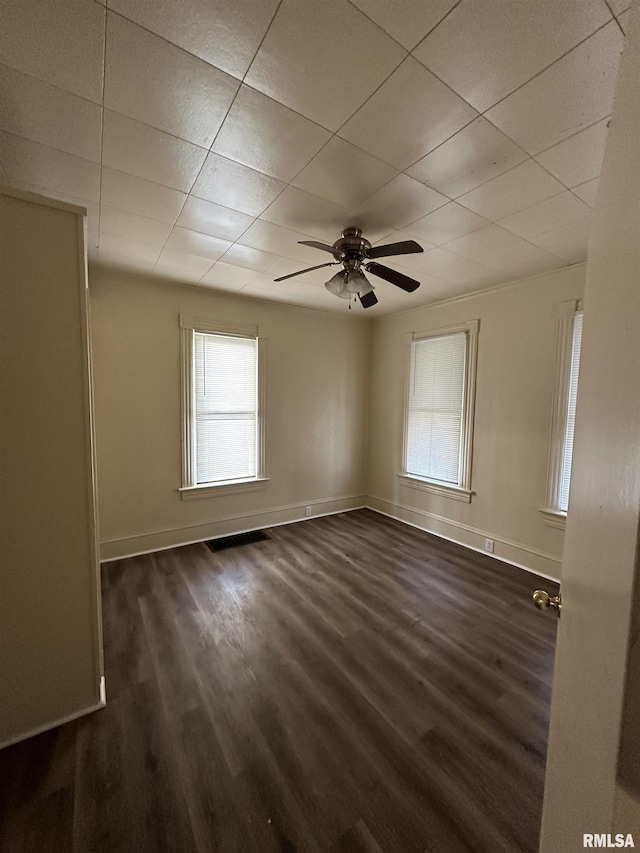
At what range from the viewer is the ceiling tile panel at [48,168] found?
157 centimetres

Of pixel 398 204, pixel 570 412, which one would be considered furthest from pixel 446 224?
pixel 570 412

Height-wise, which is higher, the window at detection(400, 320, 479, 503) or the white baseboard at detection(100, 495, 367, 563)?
the window at detection(400, 320, 479, 503)

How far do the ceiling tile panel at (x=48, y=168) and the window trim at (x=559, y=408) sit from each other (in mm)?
3489

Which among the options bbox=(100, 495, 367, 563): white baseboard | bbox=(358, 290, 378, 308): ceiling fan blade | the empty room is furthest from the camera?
bbox=(100, 495, 367, 563): white baseboard

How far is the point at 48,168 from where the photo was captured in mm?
1709

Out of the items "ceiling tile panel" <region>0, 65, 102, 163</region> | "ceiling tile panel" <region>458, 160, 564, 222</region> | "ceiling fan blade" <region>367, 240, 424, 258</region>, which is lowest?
"ceiling fan blade" <region>367, 240, 424, 258</region>

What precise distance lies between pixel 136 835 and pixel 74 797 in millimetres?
320

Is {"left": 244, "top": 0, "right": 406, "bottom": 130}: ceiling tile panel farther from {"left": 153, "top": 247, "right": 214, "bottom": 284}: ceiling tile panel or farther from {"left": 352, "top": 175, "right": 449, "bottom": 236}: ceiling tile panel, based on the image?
{"left": 153, "top": 247, "right": 214, "bottom": 284}: ceiling tile panel

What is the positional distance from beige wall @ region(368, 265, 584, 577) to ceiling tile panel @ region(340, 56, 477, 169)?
6.97 ft

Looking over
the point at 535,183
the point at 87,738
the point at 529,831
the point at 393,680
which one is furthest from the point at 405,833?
the point at 535,183

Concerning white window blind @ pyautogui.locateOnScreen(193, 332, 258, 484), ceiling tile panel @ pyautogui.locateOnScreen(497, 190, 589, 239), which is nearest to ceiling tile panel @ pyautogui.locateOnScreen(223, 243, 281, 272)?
white window blind @ pyautogui.locateOnScreen(193, 332, 258, 484)

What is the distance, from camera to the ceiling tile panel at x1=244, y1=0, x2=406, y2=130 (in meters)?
1.03

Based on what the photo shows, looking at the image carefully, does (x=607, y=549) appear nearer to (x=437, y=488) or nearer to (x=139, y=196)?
(x=139, y=196)

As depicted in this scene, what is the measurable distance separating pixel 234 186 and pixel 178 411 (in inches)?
90.2
